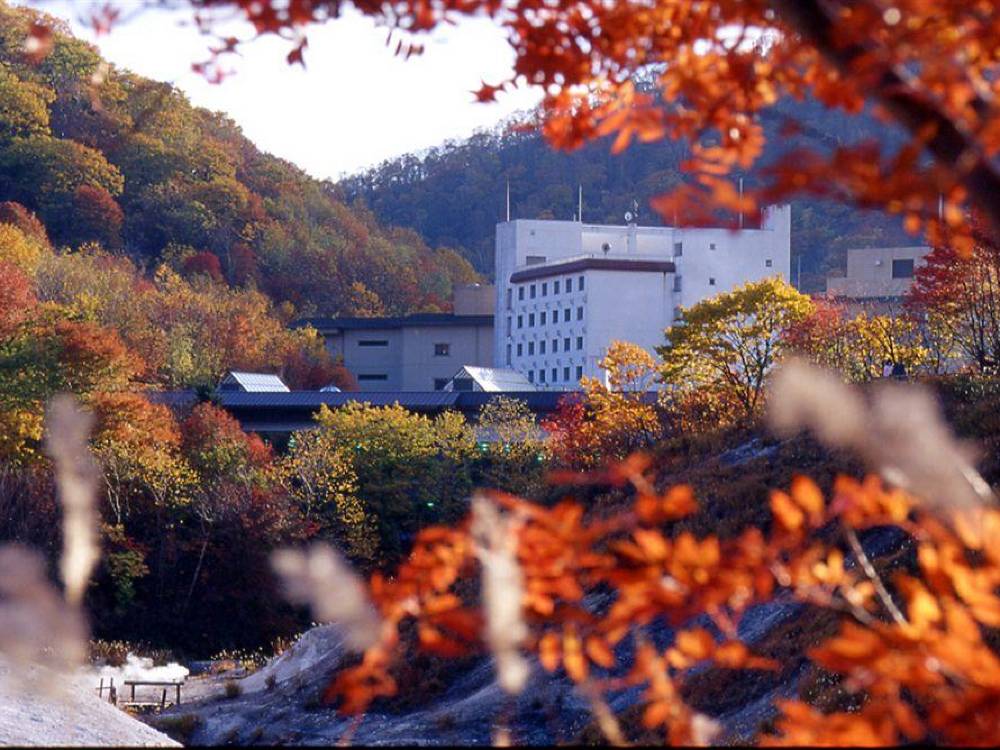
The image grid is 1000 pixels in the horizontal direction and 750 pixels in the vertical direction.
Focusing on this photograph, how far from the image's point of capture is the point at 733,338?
4862 cm

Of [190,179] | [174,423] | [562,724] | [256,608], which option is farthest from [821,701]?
[190,179]

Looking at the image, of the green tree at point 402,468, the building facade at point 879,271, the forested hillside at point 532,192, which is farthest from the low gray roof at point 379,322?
the green tree at point 402,468

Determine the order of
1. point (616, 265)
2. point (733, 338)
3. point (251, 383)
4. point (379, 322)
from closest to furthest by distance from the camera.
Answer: point (733, 338) < point (251, 383) < point (616, 265) < point (379, 322)

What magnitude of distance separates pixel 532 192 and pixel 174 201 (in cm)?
4938

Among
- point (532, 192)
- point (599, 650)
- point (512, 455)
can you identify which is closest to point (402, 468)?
point (512, 455)

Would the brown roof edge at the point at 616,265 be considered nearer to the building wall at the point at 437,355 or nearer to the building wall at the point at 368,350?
the building wall at the point at 437,355

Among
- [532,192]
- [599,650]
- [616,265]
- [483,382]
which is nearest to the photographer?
[599,650]

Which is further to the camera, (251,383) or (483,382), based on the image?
(483,382)

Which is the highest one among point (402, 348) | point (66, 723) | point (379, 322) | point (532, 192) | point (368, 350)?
point (532, 192)

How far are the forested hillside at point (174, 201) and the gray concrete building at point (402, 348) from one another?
6929mm

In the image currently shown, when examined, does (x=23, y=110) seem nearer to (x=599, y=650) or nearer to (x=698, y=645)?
(x=599, y=650)

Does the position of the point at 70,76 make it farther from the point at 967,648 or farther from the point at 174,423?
the point at 967,648

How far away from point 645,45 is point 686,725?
6.42 feet

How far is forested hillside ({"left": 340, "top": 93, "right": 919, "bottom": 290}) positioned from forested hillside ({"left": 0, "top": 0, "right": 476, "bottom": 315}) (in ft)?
80.0
